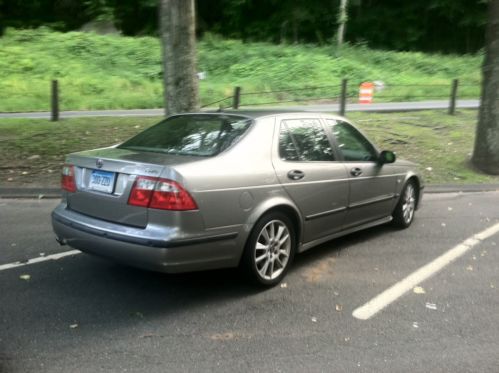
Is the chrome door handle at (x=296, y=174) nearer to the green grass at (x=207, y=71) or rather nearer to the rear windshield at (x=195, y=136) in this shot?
the rear windshield at (x=195, y=136)

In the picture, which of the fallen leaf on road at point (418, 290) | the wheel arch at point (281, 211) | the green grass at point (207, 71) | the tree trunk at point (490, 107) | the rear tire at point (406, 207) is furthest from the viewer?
the green grass at point (207, 71)

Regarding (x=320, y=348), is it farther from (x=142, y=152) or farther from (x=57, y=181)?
(x=57, y=181)

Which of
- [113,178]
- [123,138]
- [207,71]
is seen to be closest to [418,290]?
[113,178]

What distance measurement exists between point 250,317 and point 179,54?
19.7 feet

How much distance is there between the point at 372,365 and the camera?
11.5 feet

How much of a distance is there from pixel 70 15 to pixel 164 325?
43.1 metres

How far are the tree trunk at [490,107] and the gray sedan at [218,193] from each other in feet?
18.9

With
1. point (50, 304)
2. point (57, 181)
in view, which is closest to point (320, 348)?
point (50, 304)

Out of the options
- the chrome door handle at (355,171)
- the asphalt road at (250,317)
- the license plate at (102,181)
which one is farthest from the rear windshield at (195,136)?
the chrome door handle at (355,171)

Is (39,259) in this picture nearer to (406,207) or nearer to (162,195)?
(162,195)

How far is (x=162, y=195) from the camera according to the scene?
4.07 m

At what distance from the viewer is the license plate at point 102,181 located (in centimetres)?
434

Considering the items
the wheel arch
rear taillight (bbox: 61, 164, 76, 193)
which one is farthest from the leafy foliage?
rear taillight (bbox: 61, 164, 76, 193)

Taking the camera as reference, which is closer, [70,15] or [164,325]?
[164,325]
